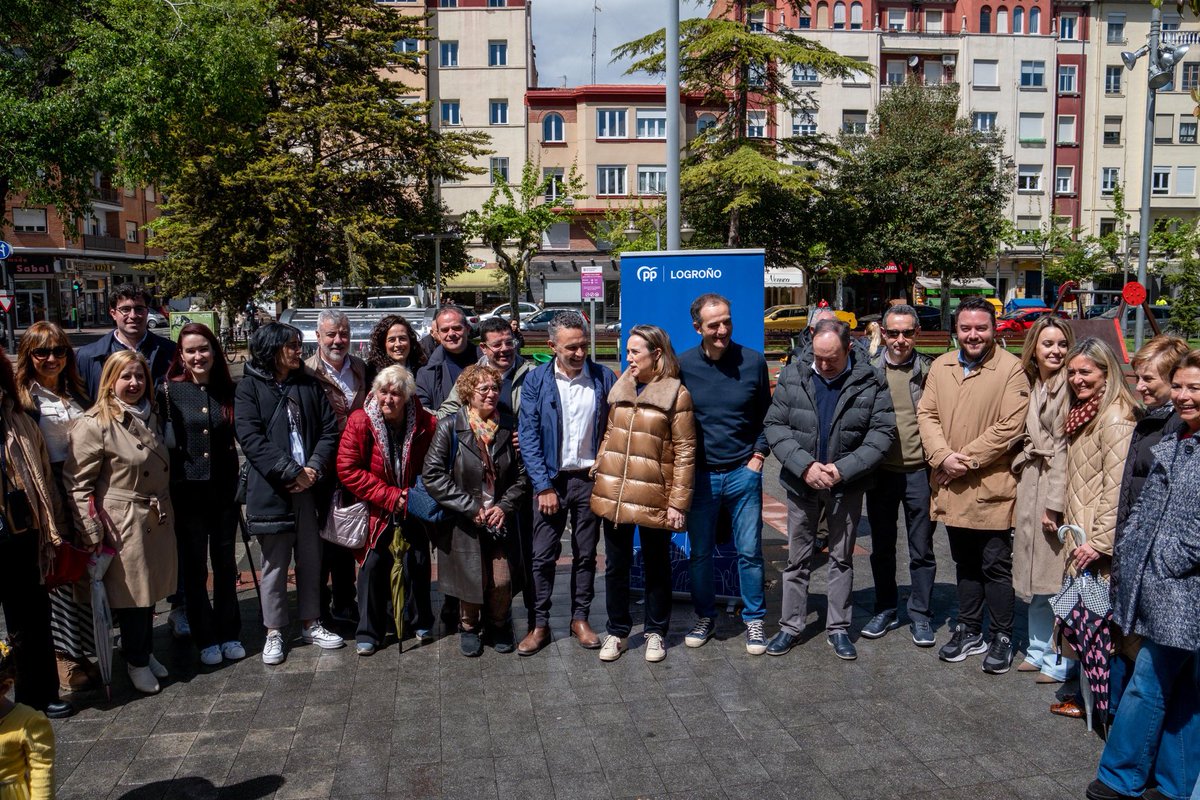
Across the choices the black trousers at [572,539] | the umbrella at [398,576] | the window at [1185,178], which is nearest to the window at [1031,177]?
the window at [1185,178]

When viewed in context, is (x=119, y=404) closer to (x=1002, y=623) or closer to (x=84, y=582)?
(x=84, y=582)

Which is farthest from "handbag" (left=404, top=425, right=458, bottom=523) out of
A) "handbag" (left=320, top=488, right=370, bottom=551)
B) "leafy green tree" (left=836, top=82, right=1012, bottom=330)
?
"leafy green tree" (left=836, top=82, right=1012, bottom=330)

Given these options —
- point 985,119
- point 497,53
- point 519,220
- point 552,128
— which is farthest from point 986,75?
point 519,220

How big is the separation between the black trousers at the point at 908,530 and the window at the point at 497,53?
47.8 metres

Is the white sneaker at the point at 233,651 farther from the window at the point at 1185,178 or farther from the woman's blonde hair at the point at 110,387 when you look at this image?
the window at the point at 1185,178

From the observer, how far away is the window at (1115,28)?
55344mm

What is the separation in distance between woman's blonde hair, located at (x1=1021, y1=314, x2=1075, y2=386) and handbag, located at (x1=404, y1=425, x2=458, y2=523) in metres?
3.25

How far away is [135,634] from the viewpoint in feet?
16.5

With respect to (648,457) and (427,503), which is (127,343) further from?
(648,457)

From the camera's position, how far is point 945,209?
3800 cm

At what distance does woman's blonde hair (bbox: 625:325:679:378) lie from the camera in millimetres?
5430

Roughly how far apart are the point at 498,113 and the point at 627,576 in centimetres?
4760

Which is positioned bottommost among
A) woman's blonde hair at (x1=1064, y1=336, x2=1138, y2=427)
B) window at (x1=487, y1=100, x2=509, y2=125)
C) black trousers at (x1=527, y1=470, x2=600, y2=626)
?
black trousers at (x1=527, y1=470, x2=600, y2=626)

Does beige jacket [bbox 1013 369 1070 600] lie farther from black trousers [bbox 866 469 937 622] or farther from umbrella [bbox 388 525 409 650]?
umbrella [bbox 388 525 409 650]
